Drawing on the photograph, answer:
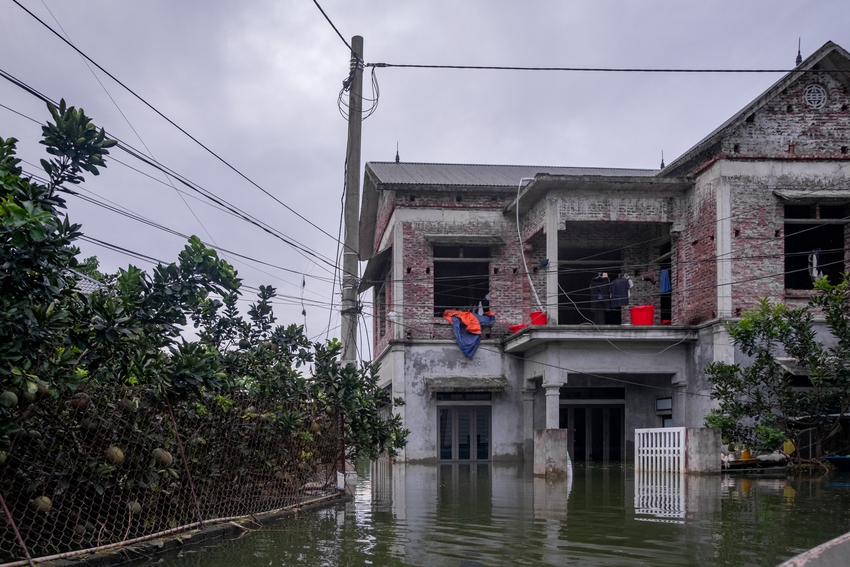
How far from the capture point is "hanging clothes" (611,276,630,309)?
25.5 m

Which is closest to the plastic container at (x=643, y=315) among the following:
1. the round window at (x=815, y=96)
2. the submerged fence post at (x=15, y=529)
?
the round window at (x=815, y=96)

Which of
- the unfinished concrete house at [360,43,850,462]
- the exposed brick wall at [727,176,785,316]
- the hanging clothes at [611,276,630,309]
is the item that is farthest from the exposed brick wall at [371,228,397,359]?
the exposed brick wall at [727,176,785,316]

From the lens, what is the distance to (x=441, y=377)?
26.4 meters

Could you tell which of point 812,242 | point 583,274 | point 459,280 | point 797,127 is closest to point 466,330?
point 459,280

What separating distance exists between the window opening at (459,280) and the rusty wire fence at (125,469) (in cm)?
1727

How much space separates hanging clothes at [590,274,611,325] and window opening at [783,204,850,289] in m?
5.12

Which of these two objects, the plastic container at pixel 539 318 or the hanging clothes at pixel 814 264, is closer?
the hanging clothes at pixel 814 264

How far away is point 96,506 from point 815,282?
57.8 ft

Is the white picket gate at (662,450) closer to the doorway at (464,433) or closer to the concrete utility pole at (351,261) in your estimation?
the doorway at (464,433)

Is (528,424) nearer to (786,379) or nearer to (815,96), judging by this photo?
(786,379)

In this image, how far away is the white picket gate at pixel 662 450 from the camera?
61.4 feet

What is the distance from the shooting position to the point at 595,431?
2734 cm

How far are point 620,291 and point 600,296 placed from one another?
656 mm

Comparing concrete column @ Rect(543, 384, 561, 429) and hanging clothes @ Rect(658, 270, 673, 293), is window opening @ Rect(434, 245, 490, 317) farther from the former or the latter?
hanging clothes @ Rect(658, 270, 673, 293)
